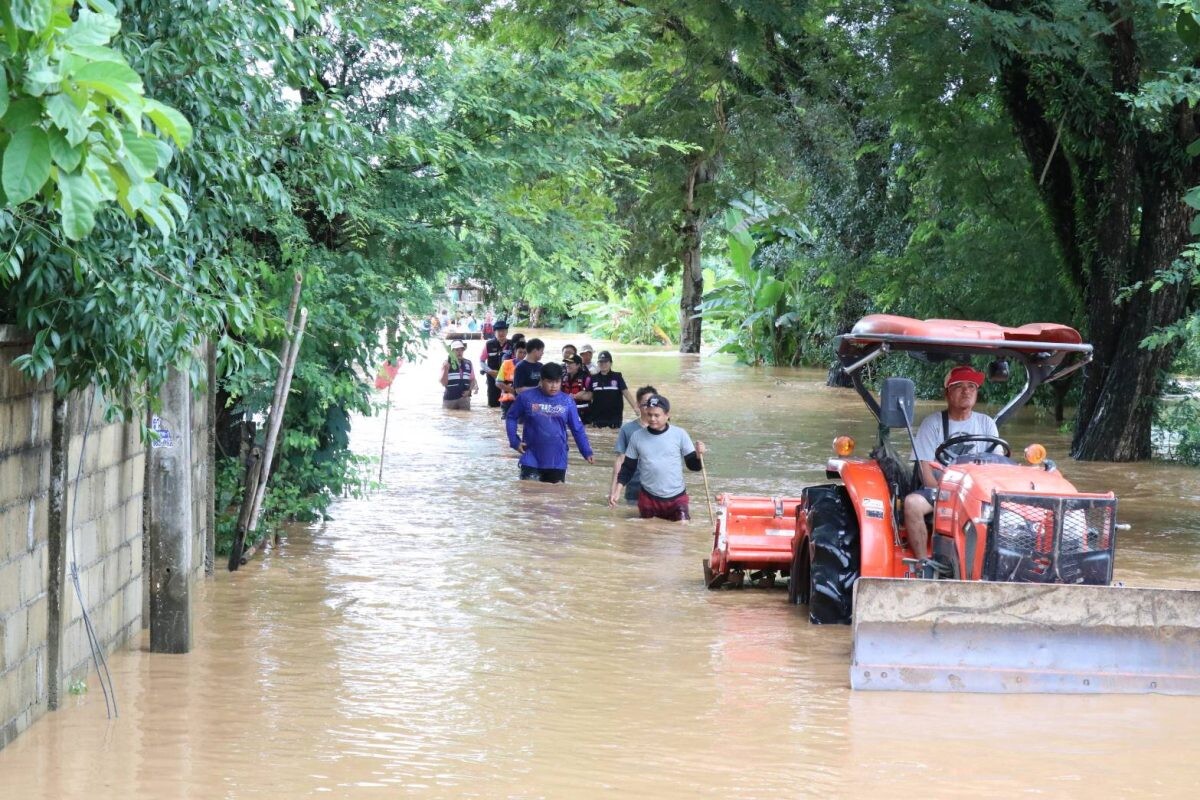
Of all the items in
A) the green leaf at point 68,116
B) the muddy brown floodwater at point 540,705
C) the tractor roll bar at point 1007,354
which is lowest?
the muddy brown floodwater at point 540,705

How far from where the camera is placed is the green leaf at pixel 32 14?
11.9 feet

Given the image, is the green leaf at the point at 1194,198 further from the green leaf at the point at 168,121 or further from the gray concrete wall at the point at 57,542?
the green leaf at the point at 168,121

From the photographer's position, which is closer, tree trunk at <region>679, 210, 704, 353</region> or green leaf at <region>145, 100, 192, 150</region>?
green leaf at <region>145, 100, 192, 150</region>

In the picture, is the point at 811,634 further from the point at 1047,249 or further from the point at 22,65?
the point at 1047,249

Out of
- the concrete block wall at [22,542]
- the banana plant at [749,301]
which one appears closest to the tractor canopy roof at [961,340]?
the concrete block wall at [22,542]

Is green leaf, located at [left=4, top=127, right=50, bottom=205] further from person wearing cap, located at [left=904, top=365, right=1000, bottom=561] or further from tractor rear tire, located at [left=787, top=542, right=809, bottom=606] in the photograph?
tractor rear tire, located at [left=787, top=542, right=809, bottom=606]

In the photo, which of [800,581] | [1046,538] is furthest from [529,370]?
[1046,538]

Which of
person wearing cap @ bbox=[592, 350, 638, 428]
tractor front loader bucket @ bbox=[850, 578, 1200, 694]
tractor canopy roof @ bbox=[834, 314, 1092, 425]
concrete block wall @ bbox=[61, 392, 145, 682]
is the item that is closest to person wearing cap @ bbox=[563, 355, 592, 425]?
person wearing cap @ bbox=[592, 350, 638, 428]

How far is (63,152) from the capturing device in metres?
3.71

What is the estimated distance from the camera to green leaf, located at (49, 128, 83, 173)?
3.70 meters

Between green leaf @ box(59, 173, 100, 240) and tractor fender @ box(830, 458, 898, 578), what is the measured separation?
19.8 ft

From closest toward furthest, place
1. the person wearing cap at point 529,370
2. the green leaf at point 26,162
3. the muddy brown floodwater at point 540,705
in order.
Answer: the green leaf at point 26,162
the muddy brown floodwater at point 540,705
the person wearing cap at point 529,370

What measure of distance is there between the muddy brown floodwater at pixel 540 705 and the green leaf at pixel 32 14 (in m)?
3.59

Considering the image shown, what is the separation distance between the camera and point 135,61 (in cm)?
659
